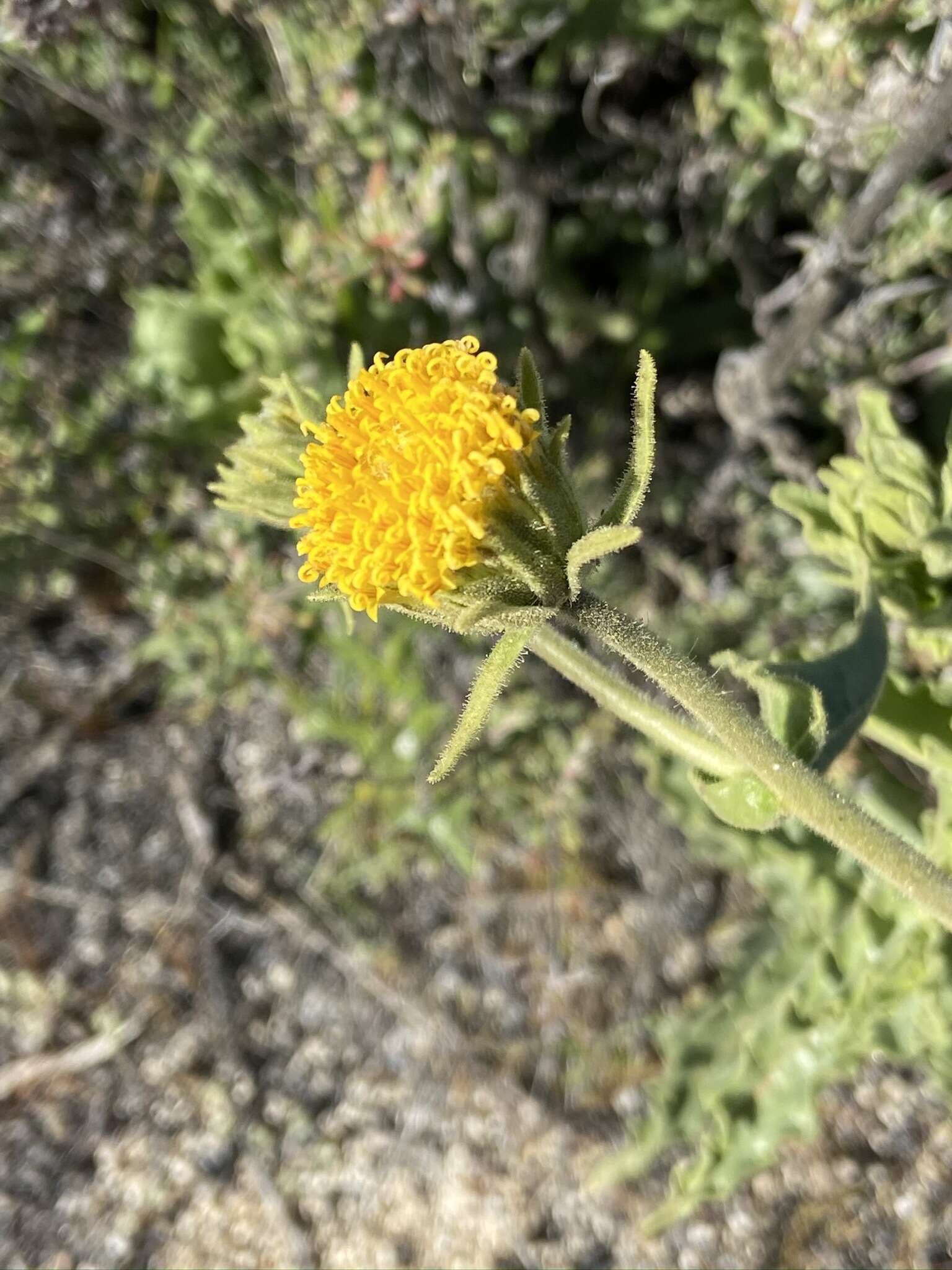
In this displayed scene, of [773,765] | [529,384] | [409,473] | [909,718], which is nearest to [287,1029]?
[909,718]

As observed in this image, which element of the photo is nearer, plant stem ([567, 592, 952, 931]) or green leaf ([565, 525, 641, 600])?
green leaf ([565, 525, 641, 600])

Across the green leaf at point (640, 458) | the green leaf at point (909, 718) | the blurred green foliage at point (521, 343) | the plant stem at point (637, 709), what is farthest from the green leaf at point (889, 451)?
the green leaf at point (640, 458)

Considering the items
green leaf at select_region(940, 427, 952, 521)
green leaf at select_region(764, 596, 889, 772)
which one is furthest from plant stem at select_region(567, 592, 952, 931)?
green leaf at select_region(940, 427, 952, 521)

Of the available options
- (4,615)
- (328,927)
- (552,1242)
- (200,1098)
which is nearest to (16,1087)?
(200,1098)

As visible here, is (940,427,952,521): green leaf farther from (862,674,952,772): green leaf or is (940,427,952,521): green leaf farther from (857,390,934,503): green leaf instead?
(862,674,952,772): green leaf

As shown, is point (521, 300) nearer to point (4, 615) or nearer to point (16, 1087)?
point (4, 615)

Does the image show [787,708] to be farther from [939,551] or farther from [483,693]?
[483,693]
